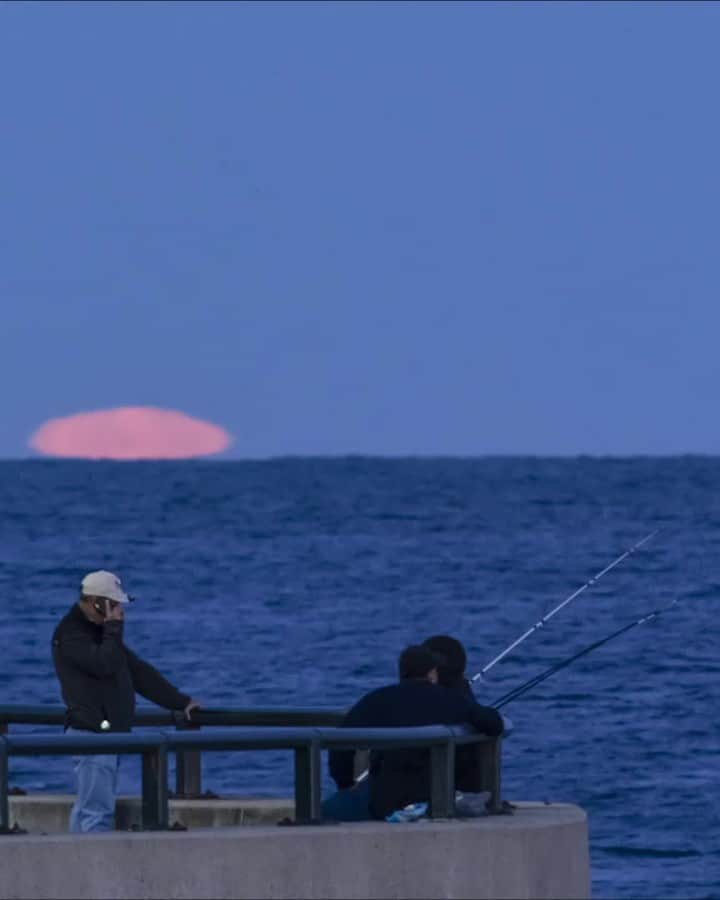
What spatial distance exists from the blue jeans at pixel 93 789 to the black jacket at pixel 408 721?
95cm

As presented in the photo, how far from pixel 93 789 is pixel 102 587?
2.53ft

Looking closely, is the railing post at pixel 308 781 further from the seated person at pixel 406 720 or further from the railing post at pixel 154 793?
the railing post at pixel 154 793

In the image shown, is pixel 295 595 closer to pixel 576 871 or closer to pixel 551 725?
pixel 551 725

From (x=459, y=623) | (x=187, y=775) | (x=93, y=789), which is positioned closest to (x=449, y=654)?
(x=93, y=789)

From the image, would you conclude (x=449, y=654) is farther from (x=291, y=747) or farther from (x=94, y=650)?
(x=94, y=650)

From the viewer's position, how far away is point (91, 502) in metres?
153

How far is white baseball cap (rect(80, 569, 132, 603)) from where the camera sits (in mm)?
9516

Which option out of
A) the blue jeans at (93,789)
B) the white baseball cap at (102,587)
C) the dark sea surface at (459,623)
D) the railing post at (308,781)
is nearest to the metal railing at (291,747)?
the railing post at (308,781)

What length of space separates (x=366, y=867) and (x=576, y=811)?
3.75ft

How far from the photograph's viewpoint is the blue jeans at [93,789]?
9.61m

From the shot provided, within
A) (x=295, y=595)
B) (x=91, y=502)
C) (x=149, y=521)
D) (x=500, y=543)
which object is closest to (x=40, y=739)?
(x=295, y=595)

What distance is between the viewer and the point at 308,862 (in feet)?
28.5

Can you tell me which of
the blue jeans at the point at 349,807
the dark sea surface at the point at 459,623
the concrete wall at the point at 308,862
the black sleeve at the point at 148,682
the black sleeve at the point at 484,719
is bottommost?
the concrete wall at the point at 308,862

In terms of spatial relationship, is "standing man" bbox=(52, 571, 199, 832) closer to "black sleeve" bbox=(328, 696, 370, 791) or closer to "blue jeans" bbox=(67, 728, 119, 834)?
"blue jeans" bbox=(67, 728, 119, 834)
